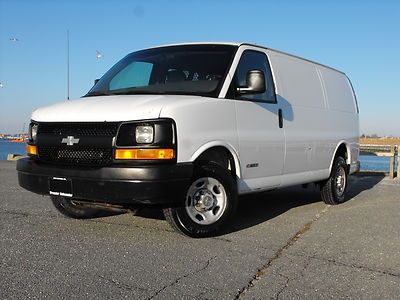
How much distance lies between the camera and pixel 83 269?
3578 millimetres

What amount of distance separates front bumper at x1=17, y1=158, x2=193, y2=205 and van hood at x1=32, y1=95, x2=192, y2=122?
18.7 inches

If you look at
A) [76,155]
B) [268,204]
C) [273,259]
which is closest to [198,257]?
[273,259]

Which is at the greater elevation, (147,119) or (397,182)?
(147,119)

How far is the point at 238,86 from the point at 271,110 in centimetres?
71

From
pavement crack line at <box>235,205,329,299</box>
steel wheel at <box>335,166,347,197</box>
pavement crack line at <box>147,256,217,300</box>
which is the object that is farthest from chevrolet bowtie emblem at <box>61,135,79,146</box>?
steel wheel at <box>335,166,347,197</box>

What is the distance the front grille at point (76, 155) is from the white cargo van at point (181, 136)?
0.03 feet

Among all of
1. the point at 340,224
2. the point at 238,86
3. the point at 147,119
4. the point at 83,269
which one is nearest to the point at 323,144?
the point at 340,224

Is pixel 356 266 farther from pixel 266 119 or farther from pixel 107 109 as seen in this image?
pixel 107 109

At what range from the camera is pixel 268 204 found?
23.5ft

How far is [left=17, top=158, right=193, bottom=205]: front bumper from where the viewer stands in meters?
4.09

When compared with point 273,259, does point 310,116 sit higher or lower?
higher

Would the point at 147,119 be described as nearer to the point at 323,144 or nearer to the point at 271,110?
the point at 271,110

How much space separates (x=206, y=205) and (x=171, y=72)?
5.53ft

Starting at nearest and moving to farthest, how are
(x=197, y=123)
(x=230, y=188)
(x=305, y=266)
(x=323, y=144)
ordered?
(x=305, y=266) < (x=197, y=123) < (x=230, y=188) < (x=323, y=144)
